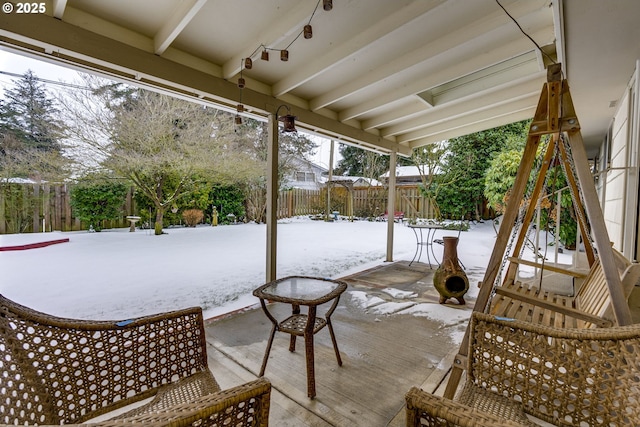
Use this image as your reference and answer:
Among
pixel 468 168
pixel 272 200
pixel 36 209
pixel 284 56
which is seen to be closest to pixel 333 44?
pixel 284 56

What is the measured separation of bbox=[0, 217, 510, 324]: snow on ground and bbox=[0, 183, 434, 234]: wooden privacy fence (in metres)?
0.53

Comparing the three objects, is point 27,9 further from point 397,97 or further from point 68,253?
point 68,253

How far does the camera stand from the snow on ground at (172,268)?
3.36 metres

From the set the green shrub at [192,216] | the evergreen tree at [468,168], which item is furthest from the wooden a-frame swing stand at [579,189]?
the evergreen tree at [468,168]

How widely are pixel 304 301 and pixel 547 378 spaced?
116 cm

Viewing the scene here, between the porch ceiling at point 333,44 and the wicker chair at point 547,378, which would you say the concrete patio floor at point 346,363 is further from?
the porch ceiling at point 333,44

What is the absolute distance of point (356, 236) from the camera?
9.07m

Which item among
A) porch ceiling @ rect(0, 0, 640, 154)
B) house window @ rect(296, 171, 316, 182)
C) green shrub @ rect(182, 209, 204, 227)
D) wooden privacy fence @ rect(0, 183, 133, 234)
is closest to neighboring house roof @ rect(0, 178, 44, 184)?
wooden privacy fence @ rect(0, 183, 133, 234)

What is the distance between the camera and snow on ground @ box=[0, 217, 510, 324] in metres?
3.36

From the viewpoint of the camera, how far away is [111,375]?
1262 millimetres

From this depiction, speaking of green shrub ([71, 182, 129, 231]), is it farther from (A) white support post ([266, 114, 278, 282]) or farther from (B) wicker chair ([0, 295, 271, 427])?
(B) wicker chair ([0, 295, 271, 427])

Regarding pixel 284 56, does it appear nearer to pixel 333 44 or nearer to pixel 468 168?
pixel 333 44

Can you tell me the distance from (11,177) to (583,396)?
878 centimetres

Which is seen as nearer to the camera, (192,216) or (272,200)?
(272,200)
